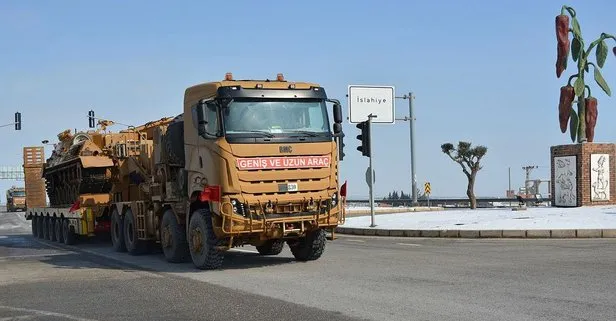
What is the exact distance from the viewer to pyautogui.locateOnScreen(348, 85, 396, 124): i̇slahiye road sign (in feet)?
86.2

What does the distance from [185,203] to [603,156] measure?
728 inches

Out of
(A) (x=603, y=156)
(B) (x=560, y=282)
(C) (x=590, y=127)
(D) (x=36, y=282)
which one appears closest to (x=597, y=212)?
(A) (x=603, y=156)

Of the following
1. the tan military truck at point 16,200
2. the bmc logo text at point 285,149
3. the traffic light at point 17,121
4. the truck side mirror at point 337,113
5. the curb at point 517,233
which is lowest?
the tan military truck at point 16,200

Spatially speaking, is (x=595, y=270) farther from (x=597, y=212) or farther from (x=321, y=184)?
(x=597, y=212)

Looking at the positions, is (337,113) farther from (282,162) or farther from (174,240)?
(174,240)

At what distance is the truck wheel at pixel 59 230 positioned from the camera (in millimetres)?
20836

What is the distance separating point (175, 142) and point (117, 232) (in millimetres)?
4967

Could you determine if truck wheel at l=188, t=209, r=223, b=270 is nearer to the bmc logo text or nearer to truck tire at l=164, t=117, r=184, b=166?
truck tire at l=164, t=117, r=184, b=166

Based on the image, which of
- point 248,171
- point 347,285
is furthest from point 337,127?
point 347,285

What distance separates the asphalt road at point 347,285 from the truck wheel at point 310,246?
29cm

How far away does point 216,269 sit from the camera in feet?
39.4

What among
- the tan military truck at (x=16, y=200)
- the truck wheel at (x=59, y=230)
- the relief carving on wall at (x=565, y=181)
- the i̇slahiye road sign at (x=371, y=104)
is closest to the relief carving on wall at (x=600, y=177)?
the relief carving on wall at (x=565, y=181)

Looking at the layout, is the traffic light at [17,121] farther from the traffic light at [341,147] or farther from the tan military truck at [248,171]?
the traffic light at [341,147]

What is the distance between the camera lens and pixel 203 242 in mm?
11742
